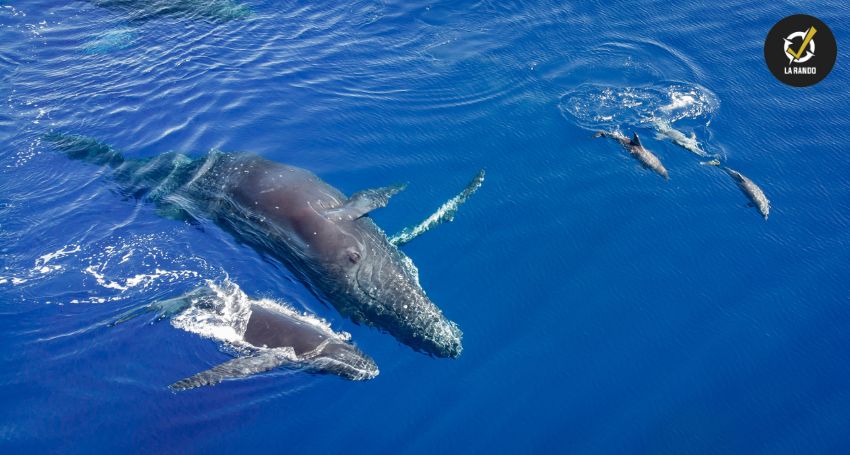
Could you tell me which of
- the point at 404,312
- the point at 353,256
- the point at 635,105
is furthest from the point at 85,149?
the point at 635,105

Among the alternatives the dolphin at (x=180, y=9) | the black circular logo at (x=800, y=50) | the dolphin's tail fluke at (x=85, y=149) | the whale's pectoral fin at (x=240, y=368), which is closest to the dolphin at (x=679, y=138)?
the black circular logo at (x=800, y=50)

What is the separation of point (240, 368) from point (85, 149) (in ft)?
31.1

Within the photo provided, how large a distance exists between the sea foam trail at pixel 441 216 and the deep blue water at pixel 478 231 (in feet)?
0.93

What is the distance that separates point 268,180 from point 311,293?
2.90 meters

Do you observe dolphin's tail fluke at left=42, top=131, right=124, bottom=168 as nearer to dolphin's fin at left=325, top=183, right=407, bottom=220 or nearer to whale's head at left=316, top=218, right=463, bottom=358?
dolphin's fin at left=325, top=183, right=407, bottom=220

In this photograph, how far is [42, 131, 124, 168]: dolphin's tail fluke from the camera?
17.0m

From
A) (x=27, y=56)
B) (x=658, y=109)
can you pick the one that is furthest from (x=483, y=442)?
(x=27, y=56)

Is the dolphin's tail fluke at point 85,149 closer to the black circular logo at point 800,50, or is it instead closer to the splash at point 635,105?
the splash at point 635,105

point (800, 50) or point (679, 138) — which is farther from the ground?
point (800, 50)

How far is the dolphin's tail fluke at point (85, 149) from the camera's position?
55.9 ft

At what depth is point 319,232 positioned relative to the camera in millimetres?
13508

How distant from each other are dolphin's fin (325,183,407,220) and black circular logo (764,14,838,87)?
1287 cm

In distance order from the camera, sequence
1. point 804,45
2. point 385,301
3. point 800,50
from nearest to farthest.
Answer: point 385,301
point 804,45
point 800,50

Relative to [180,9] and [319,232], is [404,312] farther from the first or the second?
[180,9]
